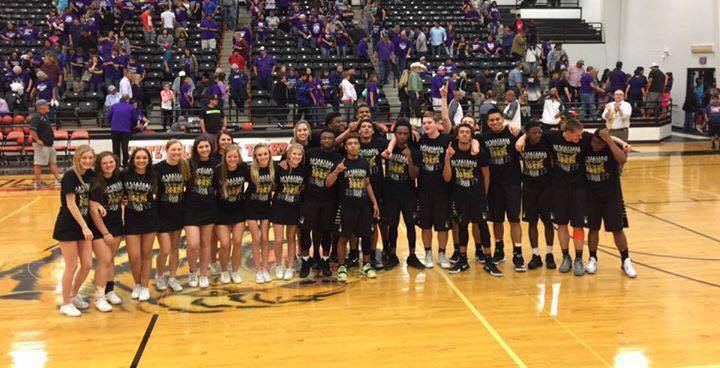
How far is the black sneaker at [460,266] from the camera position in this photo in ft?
26.7

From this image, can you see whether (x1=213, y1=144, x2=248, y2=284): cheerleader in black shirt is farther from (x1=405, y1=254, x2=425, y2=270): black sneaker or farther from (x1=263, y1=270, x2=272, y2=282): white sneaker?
(x1=405, y1=254, x2=425, y2=270): black sneaker

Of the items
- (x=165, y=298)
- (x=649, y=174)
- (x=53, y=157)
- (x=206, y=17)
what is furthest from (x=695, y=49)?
(x=165, y=298)

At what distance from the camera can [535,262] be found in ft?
27.1

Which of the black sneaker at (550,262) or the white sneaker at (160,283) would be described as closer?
the white sneaker at (160,283)

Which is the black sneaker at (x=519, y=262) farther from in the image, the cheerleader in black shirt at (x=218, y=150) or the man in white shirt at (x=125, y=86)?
the man in white shirt at (x=125, y=86)

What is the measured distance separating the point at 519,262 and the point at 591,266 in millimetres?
803

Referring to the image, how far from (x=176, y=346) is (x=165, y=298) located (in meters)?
1.40

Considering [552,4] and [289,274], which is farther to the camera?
[552,4]

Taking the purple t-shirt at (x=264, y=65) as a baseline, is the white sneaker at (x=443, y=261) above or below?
below

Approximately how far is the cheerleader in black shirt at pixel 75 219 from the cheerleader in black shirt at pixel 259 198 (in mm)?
1650

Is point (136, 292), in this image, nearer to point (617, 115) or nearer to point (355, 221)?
point (355, 221)

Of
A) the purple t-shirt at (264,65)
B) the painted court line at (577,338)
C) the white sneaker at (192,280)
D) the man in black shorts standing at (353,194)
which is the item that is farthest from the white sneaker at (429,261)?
the purple t-shirt at (264,65)

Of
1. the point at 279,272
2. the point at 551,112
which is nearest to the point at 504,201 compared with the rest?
the point at 279,272

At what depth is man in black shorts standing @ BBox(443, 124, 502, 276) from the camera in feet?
25.7
